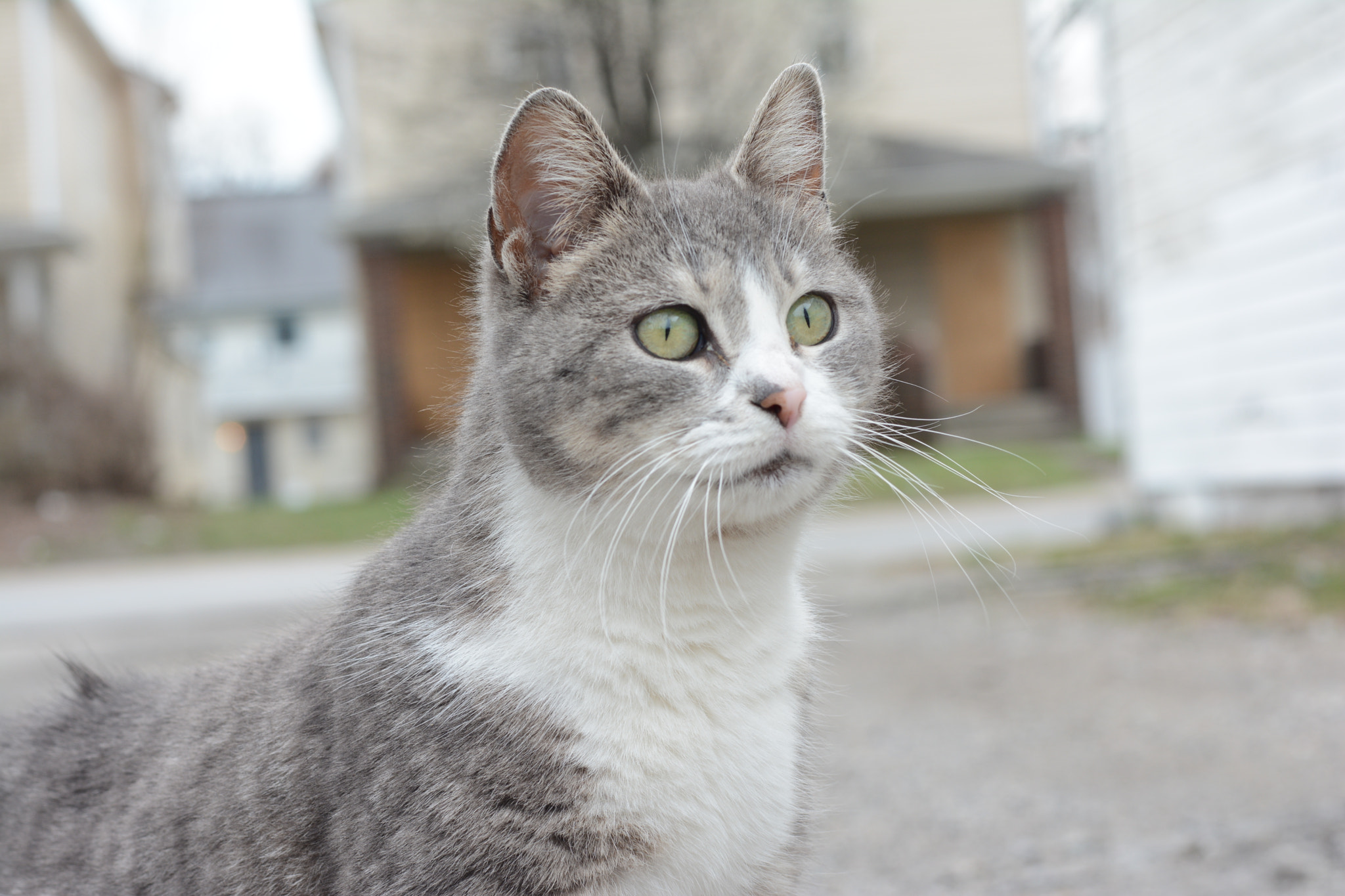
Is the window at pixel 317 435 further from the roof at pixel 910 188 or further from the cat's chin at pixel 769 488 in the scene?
the cat's chin at pixel 769 488

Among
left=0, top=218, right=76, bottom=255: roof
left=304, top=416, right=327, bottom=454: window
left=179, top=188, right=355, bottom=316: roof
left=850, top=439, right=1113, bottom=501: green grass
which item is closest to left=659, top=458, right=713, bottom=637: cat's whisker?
left=850, top=439, right=1113, bottom=501: green grass

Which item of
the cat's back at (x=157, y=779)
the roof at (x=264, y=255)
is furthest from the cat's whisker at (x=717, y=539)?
the roof at (x=264, y=255)

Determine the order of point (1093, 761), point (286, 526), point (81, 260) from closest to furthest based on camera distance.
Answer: point (1093, 761) → point (286, 526) → point (81, 260)

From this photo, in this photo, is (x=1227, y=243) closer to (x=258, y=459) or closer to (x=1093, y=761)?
(x=1093, y=761)

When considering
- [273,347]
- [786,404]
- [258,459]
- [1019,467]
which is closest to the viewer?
[786,404]

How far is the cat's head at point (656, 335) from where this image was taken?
158 centimetres

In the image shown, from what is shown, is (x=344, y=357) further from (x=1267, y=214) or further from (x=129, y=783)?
(x=129, y=783)

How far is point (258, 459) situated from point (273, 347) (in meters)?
3.72

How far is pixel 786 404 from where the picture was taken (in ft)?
5.10

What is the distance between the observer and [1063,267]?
54.6ft

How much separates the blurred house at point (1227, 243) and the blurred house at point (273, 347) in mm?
25918

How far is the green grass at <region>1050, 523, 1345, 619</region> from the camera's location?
5.31 metres

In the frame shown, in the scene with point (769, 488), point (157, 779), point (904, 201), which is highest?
point (904, 201)

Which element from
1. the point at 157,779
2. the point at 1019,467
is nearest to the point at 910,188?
the point at 1019,467
